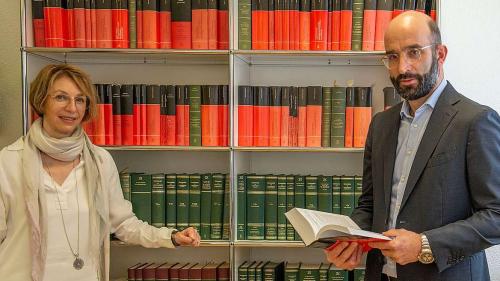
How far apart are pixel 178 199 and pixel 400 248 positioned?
159cm

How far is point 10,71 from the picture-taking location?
2.83m

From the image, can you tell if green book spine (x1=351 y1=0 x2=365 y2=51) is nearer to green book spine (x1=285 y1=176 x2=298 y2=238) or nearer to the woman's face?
green book spine (x1=285 y1=176 x2=298 y2=238)

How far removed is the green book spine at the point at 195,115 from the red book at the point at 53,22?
2.47ft

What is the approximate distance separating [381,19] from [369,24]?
0.07 meters

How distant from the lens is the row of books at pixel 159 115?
9.17 feet

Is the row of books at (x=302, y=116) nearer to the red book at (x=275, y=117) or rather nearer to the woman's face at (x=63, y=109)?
the red book at (x=275, y=117)

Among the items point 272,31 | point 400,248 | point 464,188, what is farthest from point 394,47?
point 272,31

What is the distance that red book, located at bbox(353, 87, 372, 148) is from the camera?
2.75 m

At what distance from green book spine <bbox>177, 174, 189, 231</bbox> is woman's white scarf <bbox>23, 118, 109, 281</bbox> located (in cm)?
59

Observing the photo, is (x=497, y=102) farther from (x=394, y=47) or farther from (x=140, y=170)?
(x=140, y=170)

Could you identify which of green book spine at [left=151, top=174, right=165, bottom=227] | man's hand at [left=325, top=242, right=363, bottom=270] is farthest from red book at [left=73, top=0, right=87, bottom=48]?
man's hand at [left=325, top=242, right=363, bottom=270]

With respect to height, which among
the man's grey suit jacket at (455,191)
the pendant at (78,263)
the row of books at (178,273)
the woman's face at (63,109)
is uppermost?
the woman's face at (63,109)

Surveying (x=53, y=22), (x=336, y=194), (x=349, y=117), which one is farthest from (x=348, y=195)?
(x=53, y=22)

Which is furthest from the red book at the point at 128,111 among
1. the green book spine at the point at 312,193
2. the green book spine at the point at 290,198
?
the green book spine at the point at 312,193
